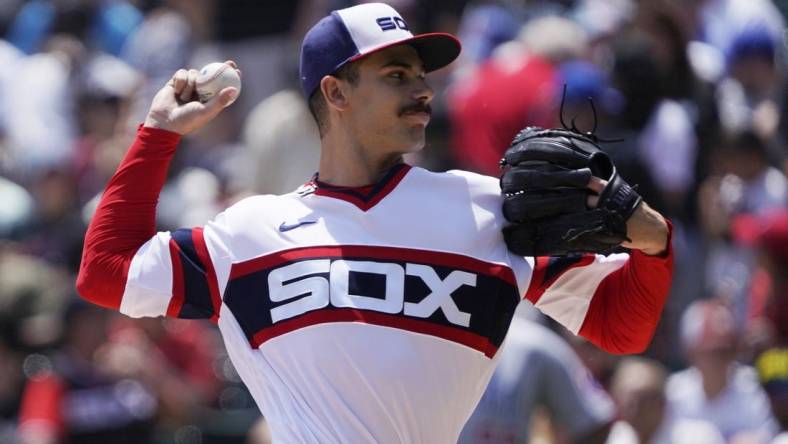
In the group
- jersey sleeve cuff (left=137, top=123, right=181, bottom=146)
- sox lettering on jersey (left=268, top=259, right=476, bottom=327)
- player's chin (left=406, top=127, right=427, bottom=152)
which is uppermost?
jersey sleeve cuff (left=137, top=123, right=181, bottom=146)

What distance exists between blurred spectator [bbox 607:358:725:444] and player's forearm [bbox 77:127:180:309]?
10.1 ft

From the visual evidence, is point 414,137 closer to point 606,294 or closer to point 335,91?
point 335,91

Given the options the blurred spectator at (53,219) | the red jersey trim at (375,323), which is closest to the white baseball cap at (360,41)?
the red jersey trim at (375,323)

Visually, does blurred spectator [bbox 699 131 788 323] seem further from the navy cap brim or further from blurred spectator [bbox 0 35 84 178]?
blurred spectator [bbox 0 35 84 178]

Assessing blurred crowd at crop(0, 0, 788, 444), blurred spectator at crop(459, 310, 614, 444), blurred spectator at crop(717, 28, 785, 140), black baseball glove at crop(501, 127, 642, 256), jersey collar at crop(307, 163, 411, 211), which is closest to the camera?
black baseball glove at crop(501, 127, 642, 256)

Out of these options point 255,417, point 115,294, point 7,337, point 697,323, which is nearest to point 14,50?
point 7,337

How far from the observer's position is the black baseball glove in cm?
418

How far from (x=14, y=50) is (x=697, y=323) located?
640cm

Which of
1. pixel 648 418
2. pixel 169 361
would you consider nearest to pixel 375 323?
pixel 648 418

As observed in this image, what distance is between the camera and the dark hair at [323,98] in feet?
14.8

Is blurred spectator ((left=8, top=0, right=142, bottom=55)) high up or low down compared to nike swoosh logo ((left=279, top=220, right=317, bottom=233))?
down

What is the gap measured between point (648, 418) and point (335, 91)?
306 centimetres

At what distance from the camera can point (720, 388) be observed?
286 inches

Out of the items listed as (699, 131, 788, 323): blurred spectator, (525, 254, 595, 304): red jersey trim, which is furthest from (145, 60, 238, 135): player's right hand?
(699, 131, 788, 323): blurred spectator
